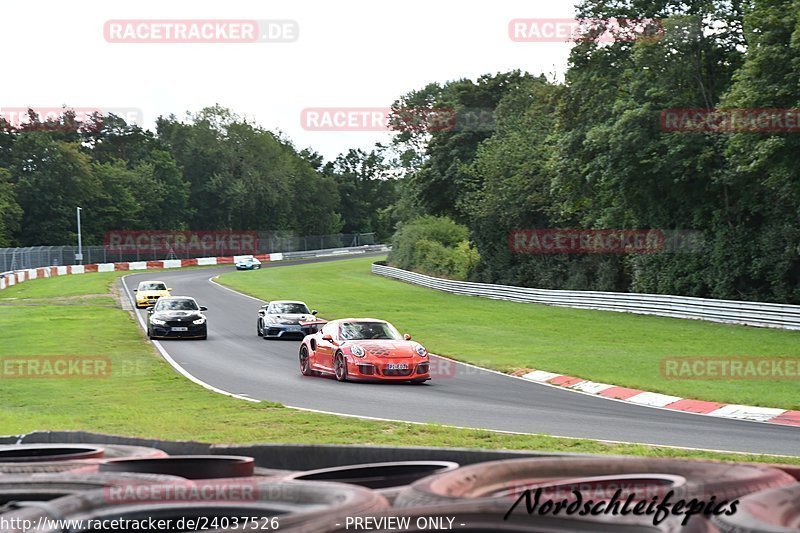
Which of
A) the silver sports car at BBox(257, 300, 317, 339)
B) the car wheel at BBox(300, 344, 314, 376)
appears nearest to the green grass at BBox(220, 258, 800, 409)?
the silver sports car at BBox(257, 300, 317, 339)

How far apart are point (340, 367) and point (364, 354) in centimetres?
71

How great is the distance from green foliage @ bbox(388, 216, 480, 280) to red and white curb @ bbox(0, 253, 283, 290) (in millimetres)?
18763

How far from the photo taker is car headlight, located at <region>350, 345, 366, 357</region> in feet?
64.2

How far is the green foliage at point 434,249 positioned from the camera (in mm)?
67912

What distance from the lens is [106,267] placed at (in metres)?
88.0

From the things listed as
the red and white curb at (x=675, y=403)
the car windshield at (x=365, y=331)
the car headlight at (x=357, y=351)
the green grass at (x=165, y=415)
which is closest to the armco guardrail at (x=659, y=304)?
the red and white curb at (x=675, y=403)

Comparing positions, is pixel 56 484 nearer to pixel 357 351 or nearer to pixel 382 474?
pixel 382 474

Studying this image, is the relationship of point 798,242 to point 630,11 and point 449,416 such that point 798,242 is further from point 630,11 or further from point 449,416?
point 449,416

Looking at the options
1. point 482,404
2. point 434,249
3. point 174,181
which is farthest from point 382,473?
point 174,181

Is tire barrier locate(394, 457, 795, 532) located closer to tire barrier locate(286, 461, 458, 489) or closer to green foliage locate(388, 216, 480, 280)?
tire barrier locate(286, 461, 458, 489)

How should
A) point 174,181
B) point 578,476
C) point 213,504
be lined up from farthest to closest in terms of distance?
point 174,181 < point 578,476 < point 213,504

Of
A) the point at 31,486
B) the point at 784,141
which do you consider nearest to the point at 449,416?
the point at 31,486

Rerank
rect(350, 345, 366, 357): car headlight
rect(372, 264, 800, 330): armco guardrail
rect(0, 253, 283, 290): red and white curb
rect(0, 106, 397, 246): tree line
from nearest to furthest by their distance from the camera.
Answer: rect(350, 345, 366, 357): car headlight
rect(372, 264, 800, 330): armco guardrail
rect(0, 253, 283, 290): red and white curb
rect(0, 106, 397, 246): tree line

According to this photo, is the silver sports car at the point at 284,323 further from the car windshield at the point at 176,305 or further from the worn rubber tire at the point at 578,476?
the worn rubber tire at the point at 578,476
